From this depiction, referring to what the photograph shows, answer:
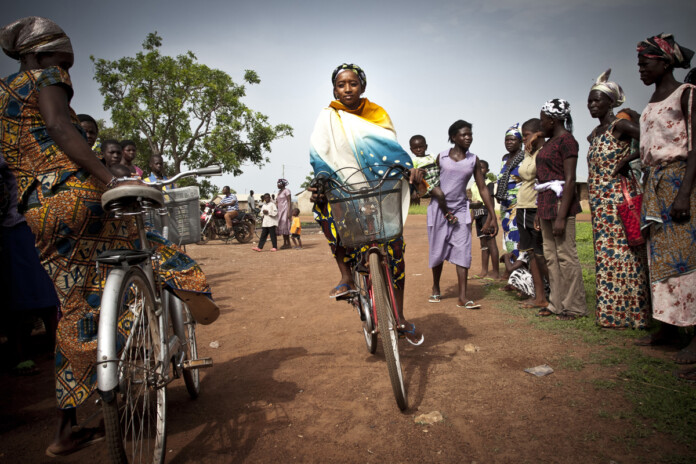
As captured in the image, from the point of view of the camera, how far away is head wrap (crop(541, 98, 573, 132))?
4.43 m

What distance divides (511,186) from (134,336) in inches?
212

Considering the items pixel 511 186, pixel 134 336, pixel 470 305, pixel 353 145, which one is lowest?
pixel 470 305

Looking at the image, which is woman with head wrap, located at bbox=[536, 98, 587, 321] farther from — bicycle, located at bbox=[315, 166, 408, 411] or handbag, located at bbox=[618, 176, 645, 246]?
bicycle, located at bbox=[315, 166, 408, 411]

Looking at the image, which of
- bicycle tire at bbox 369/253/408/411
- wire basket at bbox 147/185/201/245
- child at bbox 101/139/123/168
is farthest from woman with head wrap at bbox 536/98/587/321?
child at bbox 101/139/123/168

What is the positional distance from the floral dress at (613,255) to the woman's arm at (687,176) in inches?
30.4

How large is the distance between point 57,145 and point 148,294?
88cm

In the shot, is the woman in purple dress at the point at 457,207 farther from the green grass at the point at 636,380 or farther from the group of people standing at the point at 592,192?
the green grass at the point at 636,380

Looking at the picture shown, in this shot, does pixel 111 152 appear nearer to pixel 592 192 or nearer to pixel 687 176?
pixel 592 192

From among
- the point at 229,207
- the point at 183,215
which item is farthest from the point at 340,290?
the point at 229,207

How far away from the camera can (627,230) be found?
154 inches

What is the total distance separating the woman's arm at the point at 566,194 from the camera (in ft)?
14.0

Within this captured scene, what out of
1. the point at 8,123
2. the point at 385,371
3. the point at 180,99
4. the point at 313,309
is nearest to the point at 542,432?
the point at 385,371

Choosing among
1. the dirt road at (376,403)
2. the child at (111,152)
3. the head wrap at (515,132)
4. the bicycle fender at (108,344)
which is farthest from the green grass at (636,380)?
the child at (111,152)

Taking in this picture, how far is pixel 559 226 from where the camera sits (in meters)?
4.39
